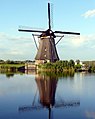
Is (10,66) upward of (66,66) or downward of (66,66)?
downward

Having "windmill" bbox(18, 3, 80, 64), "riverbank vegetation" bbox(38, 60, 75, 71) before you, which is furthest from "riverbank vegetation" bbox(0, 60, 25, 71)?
"windmill" bbox(18, 3, 80, 64)

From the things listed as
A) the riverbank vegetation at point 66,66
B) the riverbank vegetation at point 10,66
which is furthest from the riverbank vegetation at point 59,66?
the riverbank vegetation at point 10,66

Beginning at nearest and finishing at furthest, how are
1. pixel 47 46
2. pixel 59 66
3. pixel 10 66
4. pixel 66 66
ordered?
pixel 47 46 < pixel 59 66 < pixel 66 66 < pixel 10 66

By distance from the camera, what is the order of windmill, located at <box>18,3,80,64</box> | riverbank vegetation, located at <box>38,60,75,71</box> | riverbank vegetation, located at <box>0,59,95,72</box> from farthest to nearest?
riverbank vegetation, located at <box>0,59,95,72</box>, riverbank vegetation, located at <box>38,60,75,71</box>, windmill, located at <box>18,3,80,64</box>

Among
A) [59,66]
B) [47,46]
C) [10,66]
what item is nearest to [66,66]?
[59,66]

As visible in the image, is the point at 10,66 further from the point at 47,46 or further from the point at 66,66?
the point at 47,46

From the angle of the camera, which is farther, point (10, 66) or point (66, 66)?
point (10, 66)

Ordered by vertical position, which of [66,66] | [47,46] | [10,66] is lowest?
[10,66]

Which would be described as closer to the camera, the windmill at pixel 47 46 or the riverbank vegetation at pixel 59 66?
the windmill at pixel 47 46

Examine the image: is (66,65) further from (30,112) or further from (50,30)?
(30,112)

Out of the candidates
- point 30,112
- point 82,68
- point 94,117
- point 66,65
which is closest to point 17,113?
point 30,112

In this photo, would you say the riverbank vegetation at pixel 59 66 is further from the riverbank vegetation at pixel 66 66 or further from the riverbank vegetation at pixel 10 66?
the riverbank vegetation at pixel 10 66

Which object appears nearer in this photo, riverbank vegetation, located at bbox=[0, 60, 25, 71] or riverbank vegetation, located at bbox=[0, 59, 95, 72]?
riverbank vegetation, located at bbox=[0, 59, 95, 72]

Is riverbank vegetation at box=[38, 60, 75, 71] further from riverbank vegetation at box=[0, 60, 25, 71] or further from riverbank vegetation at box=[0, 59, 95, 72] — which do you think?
riverbank vegetation at box=[0, 60, 25, 71]
